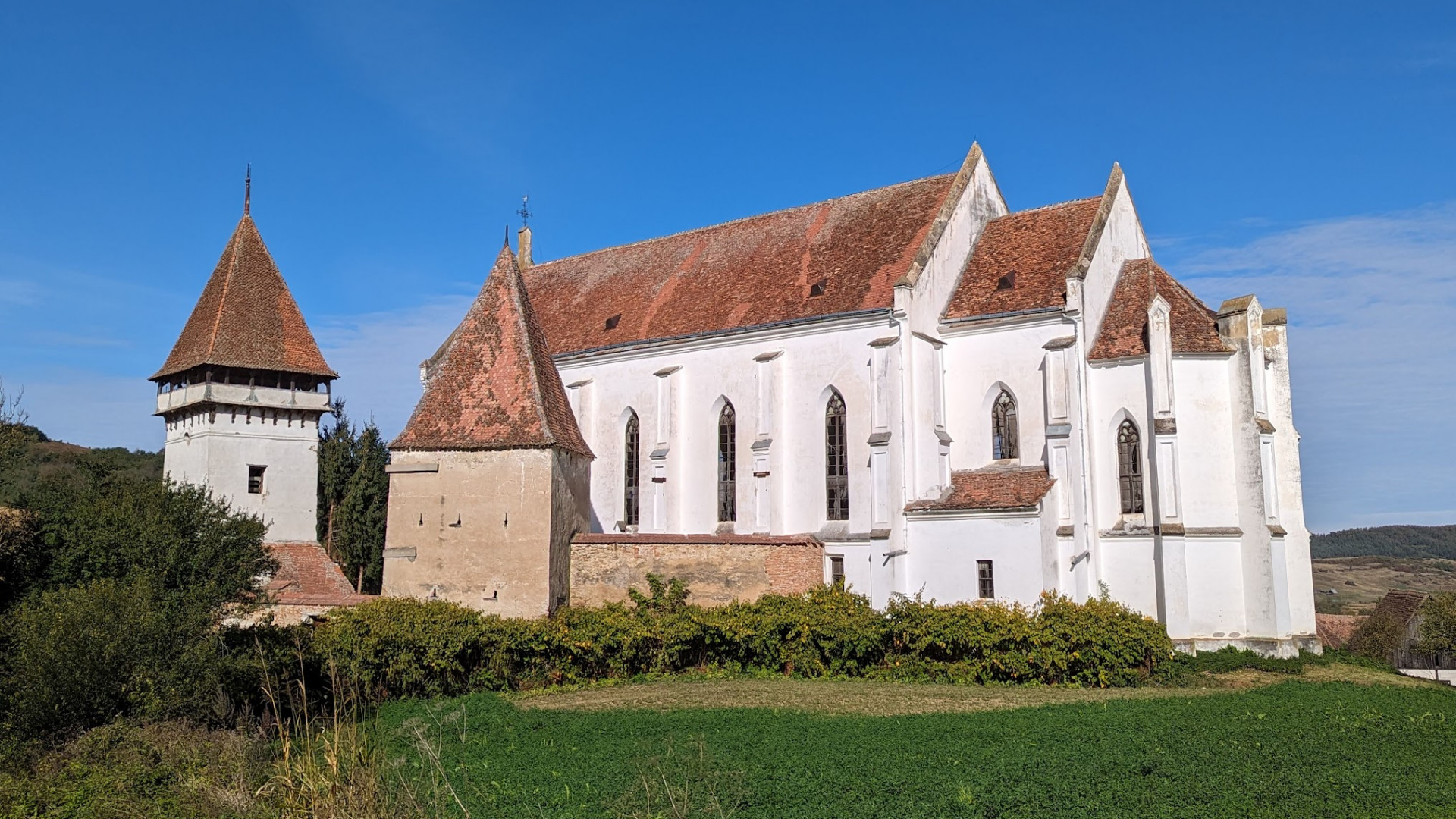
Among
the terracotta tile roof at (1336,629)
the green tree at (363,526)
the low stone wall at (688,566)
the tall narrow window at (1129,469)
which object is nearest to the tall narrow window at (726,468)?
the low stone wall at (688,566)

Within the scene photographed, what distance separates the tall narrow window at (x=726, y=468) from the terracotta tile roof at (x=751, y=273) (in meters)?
2.69

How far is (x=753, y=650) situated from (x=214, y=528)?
35.2 feet

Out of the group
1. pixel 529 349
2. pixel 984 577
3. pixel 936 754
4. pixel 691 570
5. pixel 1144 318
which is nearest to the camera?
pixel 936 754

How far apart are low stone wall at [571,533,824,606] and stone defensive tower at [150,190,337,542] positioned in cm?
1466

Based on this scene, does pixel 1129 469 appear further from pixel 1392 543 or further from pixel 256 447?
pixel 1392 543

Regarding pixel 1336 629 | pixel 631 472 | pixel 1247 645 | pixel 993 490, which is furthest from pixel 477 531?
pixel 1336 629

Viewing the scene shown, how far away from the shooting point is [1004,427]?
96.0ft

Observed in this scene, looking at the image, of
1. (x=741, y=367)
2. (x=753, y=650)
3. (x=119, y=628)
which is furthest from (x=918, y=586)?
(x=119, y=628)

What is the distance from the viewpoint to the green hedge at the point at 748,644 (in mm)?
20812

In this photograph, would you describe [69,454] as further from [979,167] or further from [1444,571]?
[1444,571]

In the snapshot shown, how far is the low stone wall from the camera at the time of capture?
25.9 meters

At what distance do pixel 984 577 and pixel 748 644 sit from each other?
685 cm

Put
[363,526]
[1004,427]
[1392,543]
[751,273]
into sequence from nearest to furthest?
1. [1004,427]
2. [751,273]
3. [363,526]
4. [1392,543]

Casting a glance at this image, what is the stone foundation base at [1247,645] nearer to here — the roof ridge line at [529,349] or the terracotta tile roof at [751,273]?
the terracotta tile roof at [751,273]
